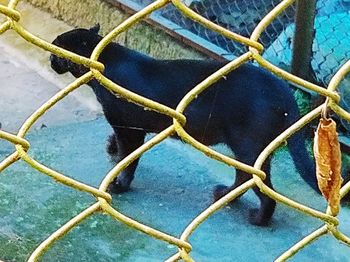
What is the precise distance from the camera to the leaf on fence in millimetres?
1263

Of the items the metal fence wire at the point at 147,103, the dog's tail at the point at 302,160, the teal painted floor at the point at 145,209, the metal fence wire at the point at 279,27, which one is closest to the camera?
the metal fence wire at the point at 147,103

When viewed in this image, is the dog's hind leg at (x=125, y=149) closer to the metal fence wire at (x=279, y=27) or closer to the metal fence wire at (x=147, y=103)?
the metal fence wire at (x=279, y=27)

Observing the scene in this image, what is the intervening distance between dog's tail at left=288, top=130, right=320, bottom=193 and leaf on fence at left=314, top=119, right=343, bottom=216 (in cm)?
206

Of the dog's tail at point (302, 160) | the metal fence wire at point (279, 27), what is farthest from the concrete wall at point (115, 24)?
the dog's tail at point (302, 160)

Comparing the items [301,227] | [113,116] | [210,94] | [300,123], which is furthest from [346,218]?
[300,123]

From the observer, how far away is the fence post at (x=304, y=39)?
12.8 ft

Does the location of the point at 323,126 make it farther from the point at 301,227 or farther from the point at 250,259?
the point at 301,227

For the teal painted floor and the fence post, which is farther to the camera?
the fence post

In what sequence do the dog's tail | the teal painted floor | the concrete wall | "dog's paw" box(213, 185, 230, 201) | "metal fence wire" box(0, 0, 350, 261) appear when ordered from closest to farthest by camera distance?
"metal fence wire" box(0, 0, 350, 261) < the teal painted floor < the dog's tail < "dog's paw" box(213, 185, 230, 201) < the concrete wall

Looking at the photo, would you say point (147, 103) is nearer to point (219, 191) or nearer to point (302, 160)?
point (302, 160)

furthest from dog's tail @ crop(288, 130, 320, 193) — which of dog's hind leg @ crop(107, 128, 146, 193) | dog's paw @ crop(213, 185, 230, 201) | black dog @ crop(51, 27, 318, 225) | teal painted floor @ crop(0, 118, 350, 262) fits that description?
dog's hind leg @ crop(107, 128, 146, 193)

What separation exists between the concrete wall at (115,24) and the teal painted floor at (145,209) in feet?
2.10

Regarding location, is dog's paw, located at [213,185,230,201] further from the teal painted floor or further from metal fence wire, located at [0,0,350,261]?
metal fence wire, located at [0,0,350,261]

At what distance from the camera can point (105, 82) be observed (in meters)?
1.22
